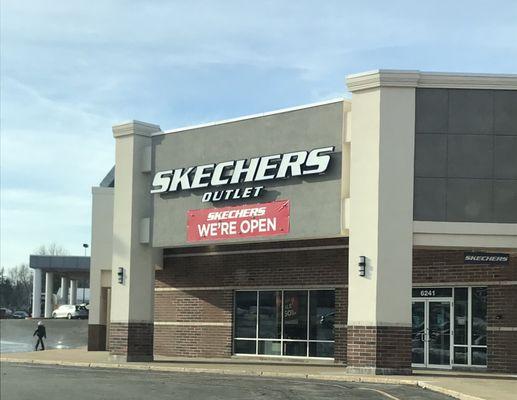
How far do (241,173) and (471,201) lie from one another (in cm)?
689

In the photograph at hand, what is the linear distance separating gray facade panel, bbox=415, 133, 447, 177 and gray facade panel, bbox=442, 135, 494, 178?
0.15 m

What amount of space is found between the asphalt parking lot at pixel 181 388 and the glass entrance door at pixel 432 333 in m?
6.01

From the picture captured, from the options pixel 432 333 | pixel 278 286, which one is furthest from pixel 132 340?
pixel 432 333

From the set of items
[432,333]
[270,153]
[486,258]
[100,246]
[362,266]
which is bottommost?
[432,333]

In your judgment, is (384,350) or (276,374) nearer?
(384,350)

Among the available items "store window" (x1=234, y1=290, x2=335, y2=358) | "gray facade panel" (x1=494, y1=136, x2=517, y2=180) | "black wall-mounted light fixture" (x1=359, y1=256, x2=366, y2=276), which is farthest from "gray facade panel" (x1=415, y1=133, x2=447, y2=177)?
"store window" (x1=234, y1=290, x2=335, y2=358)

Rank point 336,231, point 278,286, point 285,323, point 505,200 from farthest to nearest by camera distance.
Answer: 1. point 285,323
2. point 278,286
3. point 336,231
4. point 505,200

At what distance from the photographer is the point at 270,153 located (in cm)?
2292

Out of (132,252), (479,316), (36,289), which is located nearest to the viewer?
(479,316)

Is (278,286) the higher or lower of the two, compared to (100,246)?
lower

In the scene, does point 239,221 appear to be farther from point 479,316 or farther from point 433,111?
point 479,316

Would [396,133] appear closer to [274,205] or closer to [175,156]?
[274,205]

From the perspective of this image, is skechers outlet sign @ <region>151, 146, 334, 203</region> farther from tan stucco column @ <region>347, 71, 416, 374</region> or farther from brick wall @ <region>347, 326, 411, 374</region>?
brick wall @ <region>347, 326, 411, 374</region>

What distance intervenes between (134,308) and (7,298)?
98887 mm
